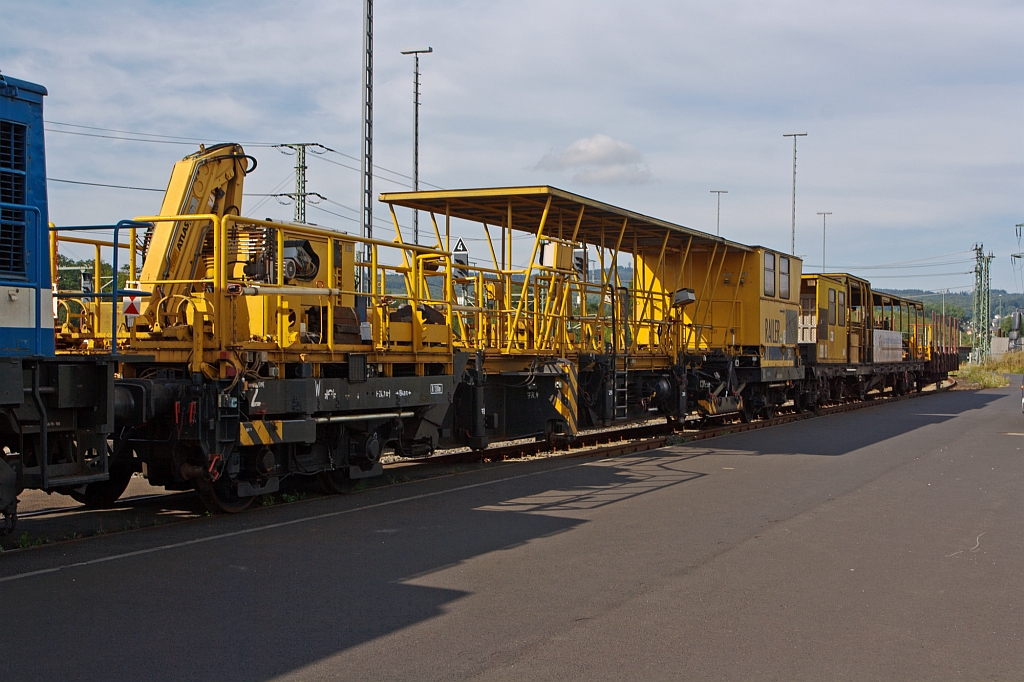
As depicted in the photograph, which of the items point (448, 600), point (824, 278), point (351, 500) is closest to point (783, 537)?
point (448, 600)

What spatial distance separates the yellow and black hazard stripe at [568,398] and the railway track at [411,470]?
2.01ft

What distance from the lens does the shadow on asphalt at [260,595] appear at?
538cm

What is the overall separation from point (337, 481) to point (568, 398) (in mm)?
5187

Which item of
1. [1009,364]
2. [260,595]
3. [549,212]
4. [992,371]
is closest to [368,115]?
[549,212]

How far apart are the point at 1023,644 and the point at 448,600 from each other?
369 cm

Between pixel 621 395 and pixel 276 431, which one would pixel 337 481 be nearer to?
pixel 276 431

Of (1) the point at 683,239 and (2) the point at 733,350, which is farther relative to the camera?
(2) the point at 733,350

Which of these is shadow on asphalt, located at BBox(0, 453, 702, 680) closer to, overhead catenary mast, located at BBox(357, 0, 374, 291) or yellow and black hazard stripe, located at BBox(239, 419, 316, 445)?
yellow and black hazard stripe, located at BBox(239, 419, 316, 445)

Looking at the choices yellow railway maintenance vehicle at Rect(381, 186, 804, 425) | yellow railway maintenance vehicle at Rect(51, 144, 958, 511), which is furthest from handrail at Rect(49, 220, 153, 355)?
yellow railway maintenance vehicle at Rect(381, 186, 804, 425)

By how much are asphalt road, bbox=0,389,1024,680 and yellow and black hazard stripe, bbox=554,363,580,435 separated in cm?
364

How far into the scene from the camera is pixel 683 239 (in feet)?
67.0

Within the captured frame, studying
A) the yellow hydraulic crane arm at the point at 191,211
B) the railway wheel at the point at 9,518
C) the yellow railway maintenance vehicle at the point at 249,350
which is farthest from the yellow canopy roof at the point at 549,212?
the railway wheel at the point at 9,518

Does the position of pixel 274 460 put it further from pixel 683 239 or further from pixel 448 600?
pixel 683 239

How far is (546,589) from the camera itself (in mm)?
6957
